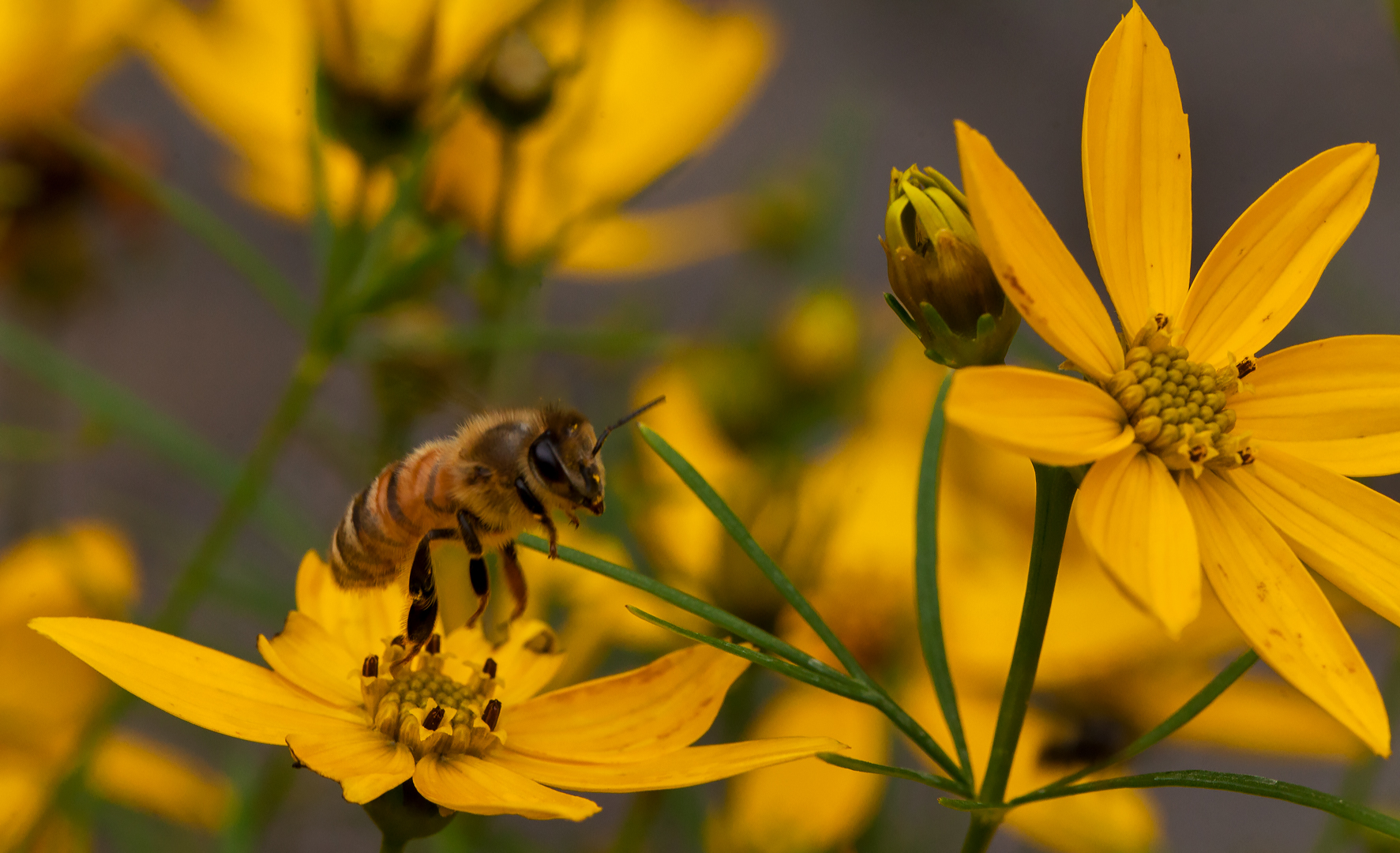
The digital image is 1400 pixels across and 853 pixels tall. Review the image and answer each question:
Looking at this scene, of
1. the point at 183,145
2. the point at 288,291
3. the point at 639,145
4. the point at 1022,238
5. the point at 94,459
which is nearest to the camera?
the point at 1022,238

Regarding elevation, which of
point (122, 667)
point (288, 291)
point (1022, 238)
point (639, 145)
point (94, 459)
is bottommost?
point (94, 459)

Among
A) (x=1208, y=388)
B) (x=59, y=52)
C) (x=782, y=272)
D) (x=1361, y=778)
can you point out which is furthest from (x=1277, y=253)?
(x=782, y=272)

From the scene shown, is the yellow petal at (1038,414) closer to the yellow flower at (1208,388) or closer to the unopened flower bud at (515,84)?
the yellow flower at (1208,388)

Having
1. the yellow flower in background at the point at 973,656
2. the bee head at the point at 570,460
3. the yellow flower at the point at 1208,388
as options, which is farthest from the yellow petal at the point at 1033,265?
the yellow flower in background at the point at 973,656

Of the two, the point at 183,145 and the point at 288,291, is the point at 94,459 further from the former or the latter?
the point at 288,291

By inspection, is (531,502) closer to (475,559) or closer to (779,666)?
(475,559)

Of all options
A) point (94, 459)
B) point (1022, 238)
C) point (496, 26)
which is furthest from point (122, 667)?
point (94, 459)
